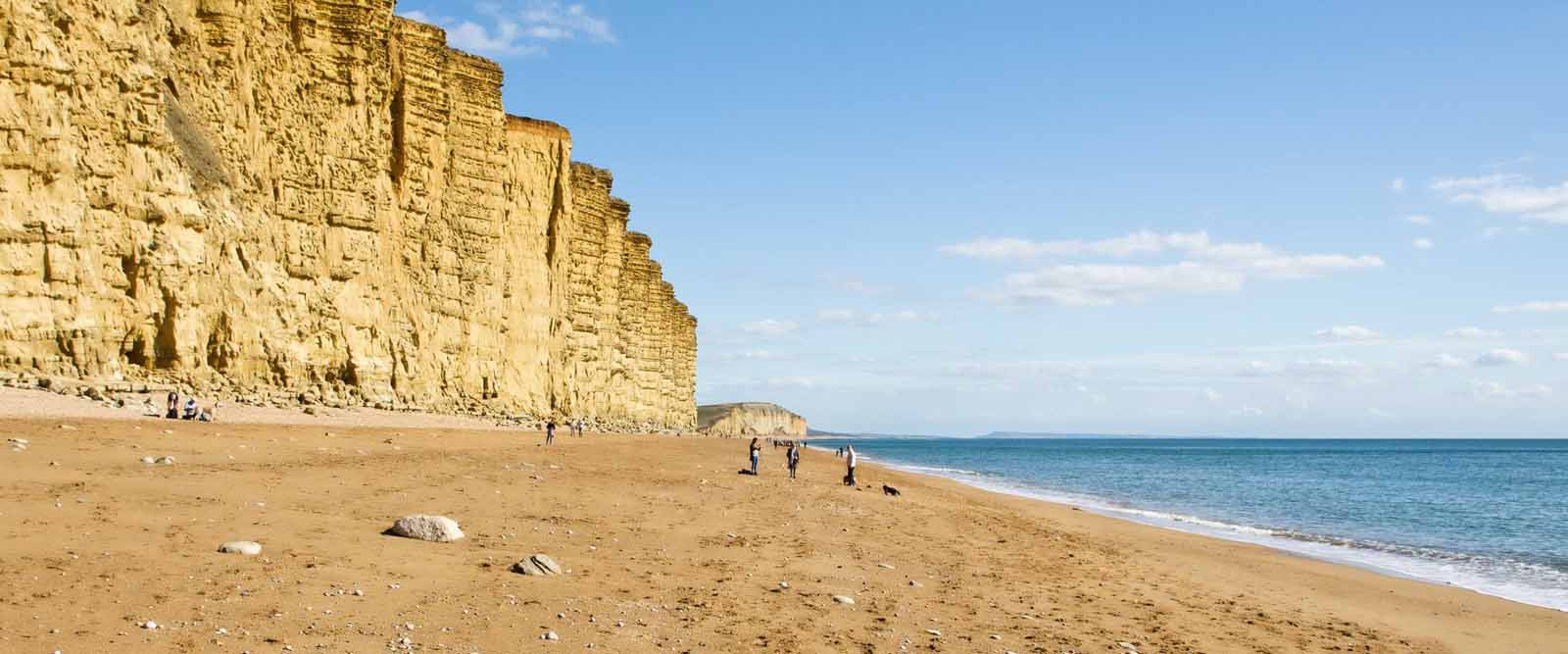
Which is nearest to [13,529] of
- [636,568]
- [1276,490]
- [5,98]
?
[636,568]

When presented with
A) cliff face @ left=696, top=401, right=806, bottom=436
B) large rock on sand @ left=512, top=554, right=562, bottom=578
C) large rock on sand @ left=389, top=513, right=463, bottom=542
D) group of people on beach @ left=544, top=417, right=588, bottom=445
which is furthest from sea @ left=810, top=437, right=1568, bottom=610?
cliff face @ left=696, top=401, right=806, bottom=436

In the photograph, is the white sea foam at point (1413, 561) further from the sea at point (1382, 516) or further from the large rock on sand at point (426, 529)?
the large rock on sand at point (426, 529)

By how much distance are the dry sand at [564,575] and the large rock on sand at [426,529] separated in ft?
0.64

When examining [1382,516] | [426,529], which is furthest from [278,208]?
[1382,516]

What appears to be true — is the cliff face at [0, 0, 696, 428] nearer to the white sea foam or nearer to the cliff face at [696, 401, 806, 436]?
the white sea foam

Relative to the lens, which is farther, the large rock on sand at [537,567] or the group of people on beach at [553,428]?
the group of people on beach at [553,428]

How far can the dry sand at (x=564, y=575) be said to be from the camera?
279 inches

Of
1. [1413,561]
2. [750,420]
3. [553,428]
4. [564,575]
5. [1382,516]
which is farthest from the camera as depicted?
[750,420]

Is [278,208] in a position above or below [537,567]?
above

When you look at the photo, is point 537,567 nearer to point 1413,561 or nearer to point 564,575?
point 564,575

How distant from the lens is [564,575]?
9.16 m

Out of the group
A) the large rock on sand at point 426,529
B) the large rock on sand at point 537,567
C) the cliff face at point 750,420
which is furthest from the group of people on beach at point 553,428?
the cliff face at point 750,420

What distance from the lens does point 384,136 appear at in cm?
3150

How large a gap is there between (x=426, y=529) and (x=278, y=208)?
20.6 meters
